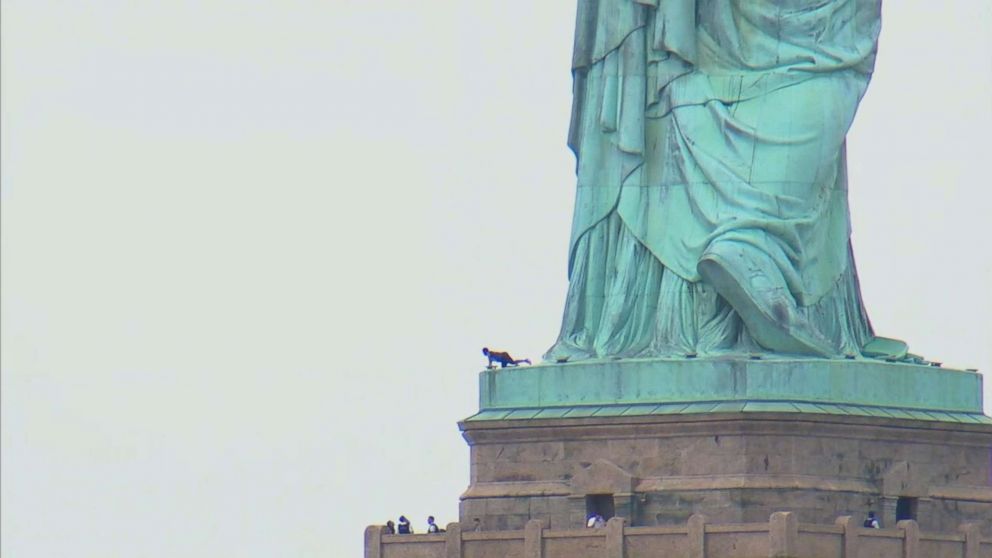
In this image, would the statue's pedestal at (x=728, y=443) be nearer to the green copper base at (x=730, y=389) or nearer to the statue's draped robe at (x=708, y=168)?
the green copper base at (x=730, y=389)

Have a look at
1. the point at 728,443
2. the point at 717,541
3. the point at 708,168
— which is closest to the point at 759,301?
the point at 728,443

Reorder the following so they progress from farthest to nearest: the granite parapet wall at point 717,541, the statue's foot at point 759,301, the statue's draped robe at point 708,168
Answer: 1. the statue's draped robe at point 708,168
2. the statue's foot at point 759,301
3. the granite parapet wall at point 717,541

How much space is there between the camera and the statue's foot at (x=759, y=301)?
317ft

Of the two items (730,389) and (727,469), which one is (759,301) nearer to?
(730,389)

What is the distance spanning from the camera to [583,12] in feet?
328

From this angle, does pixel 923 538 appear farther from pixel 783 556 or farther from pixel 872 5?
pixel 872 5

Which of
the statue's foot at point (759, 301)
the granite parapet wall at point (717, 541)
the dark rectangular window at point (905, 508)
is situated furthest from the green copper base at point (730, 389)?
the granite parapet wall at point (717, 541)

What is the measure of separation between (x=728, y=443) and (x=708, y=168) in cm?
488

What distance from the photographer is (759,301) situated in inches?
3802

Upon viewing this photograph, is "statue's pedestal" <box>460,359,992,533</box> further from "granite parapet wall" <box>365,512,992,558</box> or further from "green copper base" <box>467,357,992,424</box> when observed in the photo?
"granite parapet wall" <box>365,512,992,558</box>

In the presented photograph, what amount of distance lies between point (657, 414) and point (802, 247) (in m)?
3.82

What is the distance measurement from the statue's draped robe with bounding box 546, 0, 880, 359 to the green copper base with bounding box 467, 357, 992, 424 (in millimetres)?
630

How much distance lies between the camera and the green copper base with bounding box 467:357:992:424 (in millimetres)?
96312

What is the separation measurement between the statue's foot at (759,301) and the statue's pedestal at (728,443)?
1.59ft
